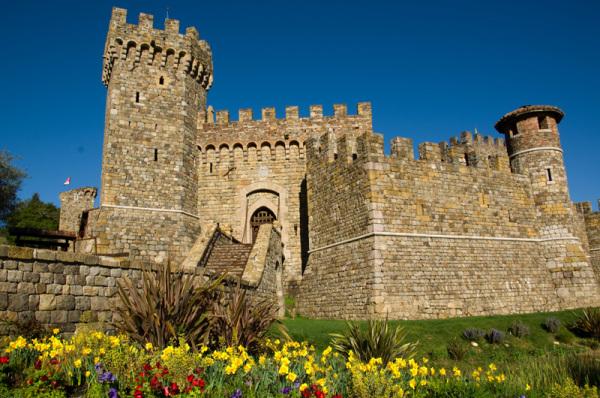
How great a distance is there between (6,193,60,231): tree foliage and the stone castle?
74.4 ft

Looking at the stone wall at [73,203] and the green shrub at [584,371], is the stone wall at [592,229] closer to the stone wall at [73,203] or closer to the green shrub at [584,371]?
the green shrub at [584,371]

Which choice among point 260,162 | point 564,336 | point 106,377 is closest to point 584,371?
point 564,336

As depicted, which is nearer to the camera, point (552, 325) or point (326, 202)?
point (552, 325)

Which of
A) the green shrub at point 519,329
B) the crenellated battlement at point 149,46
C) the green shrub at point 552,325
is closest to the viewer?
the green shrub at point 519,329

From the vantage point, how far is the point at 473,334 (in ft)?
39.6

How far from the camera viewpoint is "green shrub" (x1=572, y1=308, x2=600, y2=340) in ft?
42.6

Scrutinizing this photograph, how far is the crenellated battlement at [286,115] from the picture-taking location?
2139cm

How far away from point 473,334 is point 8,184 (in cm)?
2904

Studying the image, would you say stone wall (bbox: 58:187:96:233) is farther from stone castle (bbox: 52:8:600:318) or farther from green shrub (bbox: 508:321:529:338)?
green shrub (bbox: 508:321:529:338)

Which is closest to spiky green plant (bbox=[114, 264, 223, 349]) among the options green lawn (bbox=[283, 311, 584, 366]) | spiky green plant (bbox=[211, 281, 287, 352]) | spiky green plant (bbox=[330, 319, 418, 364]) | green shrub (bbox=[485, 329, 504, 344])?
spiky green plant (bbox=[211, 281, 287, 352])

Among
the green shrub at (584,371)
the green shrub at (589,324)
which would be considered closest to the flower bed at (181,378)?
the green shrub at (584,371)

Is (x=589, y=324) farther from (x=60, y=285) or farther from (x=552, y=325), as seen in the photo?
(x=60, y=285)

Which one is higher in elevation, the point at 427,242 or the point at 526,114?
the point at 526,114

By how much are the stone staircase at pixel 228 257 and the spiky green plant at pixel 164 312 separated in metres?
6.28
